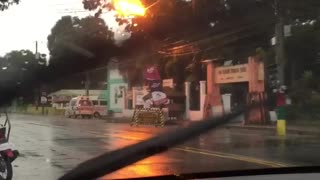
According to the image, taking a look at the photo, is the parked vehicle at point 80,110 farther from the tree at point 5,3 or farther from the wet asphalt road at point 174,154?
the tree at point 5,3

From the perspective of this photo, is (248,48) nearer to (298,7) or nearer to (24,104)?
(298,7)

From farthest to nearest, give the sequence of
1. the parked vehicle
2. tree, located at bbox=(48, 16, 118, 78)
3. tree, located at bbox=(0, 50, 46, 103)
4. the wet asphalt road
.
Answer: the parked vehicle → the wet asphalt road → tree, located at bbox=(48, 16, 118, 78) → tree, located at bbox=(0, 50, 46, 103)

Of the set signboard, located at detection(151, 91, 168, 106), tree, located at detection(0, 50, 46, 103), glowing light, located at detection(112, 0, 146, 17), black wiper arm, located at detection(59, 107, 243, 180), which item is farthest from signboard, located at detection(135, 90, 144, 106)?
black wiper arm, located at detection(59, 107, 243, 180)

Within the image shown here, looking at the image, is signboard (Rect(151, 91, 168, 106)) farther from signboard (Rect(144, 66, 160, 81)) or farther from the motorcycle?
signboard (Rect(144, 66, 160, 81))

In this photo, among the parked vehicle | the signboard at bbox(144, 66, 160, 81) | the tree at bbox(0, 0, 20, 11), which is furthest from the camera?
the parked vehicle

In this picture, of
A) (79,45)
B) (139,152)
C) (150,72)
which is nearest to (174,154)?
(150,72)

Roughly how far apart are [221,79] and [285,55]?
10414 millimetres

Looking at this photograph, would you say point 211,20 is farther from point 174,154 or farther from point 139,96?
point 139,96

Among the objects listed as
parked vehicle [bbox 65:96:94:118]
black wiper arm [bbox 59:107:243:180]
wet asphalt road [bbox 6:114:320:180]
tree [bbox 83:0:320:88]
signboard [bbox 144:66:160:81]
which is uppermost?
tree [bbox 83:0:320:88]

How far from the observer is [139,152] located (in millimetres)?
3965

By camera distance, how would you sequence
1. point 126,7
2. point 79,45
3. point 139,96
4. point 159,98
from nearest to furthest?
point 79,45
point 126,7
point 139,96
point 159,98

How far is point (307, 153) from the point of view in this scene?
43.1ft

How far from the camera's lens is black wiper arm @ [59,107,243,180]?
151 inches

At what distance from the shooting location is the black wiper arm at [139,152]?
3825 millimetres
